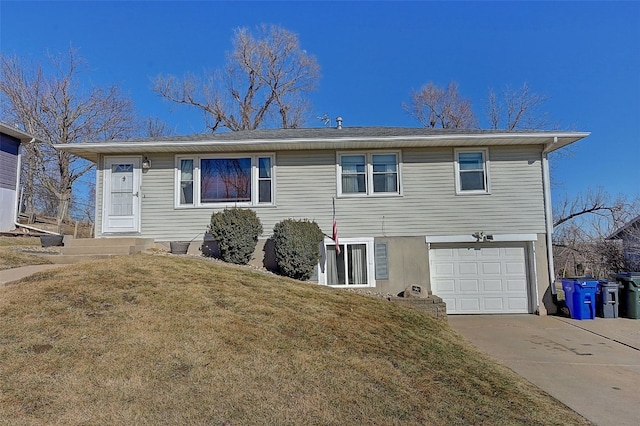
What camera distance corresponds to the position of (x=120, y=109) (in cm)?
2341

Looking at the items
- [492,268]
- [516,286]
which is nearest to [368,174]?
[492,268]

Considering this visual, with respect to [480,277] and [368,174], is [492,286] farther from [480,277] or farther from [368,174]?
[368,174]

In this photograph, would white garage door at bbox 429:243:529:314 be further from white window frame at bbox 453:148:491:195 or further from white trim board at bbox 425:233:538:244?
white window frame at bbox 453:148:491:195

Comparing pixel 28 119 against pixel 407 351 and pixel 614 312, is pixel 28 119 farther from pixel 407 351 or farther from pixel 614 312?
pixel 614 312

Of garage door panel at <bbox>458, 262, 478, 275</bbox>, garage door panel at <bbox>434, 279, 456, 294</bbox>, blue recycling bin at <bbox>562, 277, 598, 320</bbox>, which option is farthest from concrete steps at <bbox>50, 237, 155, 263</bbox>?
blue recycling bin at <bbox>562, 277, 598, 320</bbox>

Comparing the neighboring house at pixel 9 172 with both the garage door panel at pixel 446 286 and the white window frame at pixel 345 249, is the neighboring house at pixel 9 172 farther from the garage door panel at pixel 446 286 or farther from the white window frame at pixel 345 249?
the garage door panel at pixel 446 286

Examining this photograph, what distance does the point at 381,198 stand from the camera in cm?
1084

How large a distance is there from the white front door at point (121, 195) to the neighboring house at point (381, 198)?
0.03m

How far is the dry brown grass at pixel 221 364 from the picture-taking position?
3.59 metres

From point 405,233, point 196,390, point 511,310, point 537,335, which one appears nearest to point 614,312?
point 511,310

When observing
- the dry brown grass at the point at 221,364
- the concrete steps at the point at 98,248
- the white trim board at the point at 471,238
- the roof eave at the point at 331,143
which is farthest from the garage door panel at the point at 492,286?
the concrete steps at the point at 98,248

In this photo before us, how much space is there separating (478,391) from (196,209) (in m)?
8.42

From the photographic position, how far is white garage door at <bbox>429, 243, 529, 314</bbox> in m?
10.5

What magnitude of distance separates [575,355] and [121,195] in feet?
35.5
